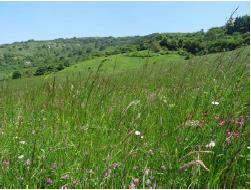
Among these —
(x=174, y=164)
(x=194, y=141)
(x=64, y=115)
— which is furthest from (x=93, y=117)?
(x=174, y=164)

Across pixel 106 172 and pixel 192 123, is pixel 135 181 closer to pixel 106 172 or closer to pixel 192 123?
pixel 106 172

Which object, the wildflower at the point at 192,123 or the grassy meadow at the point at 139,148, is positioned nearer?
the grassy meadow at the point at 139,148

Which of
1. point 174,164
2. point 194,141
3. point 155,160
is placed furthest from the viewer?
point 194,141

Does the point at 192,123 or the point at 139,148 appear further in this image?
the point at 192,123

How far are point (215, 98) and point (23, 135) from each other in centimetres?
178

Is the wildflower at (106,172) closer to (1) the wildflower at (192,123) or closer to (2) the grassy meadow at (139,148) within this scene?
(2) the grassy meadow at (139,148)

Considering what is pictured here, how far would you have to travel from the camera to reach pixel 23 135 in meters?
3.43

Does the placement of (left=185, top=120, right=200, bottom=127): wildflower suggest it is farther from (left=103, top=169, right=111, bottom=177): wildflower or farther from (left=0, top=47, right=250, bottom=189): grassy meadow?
(left=103, top=169, right=111, bottom=177): wildflower

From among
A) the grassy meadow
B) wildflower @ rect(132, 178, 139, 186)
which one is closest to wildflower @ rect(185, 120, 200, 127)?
the grassy meadow

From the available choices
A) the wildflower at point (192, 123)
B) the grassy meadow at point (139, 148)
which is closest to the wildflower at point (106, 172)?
the grassy meadow at point (139, 148)

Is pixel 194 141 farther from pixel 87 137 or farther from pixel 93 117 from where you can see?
pixel 93 117

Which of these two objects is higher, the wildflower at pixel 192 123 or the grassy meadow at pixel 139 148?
the wildflower at pixel 192 123

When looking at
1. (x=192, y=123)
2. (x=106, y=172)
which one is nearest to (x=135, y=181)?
(x=106, y=172)

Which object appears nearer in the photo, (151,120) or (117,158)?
(117,158)
